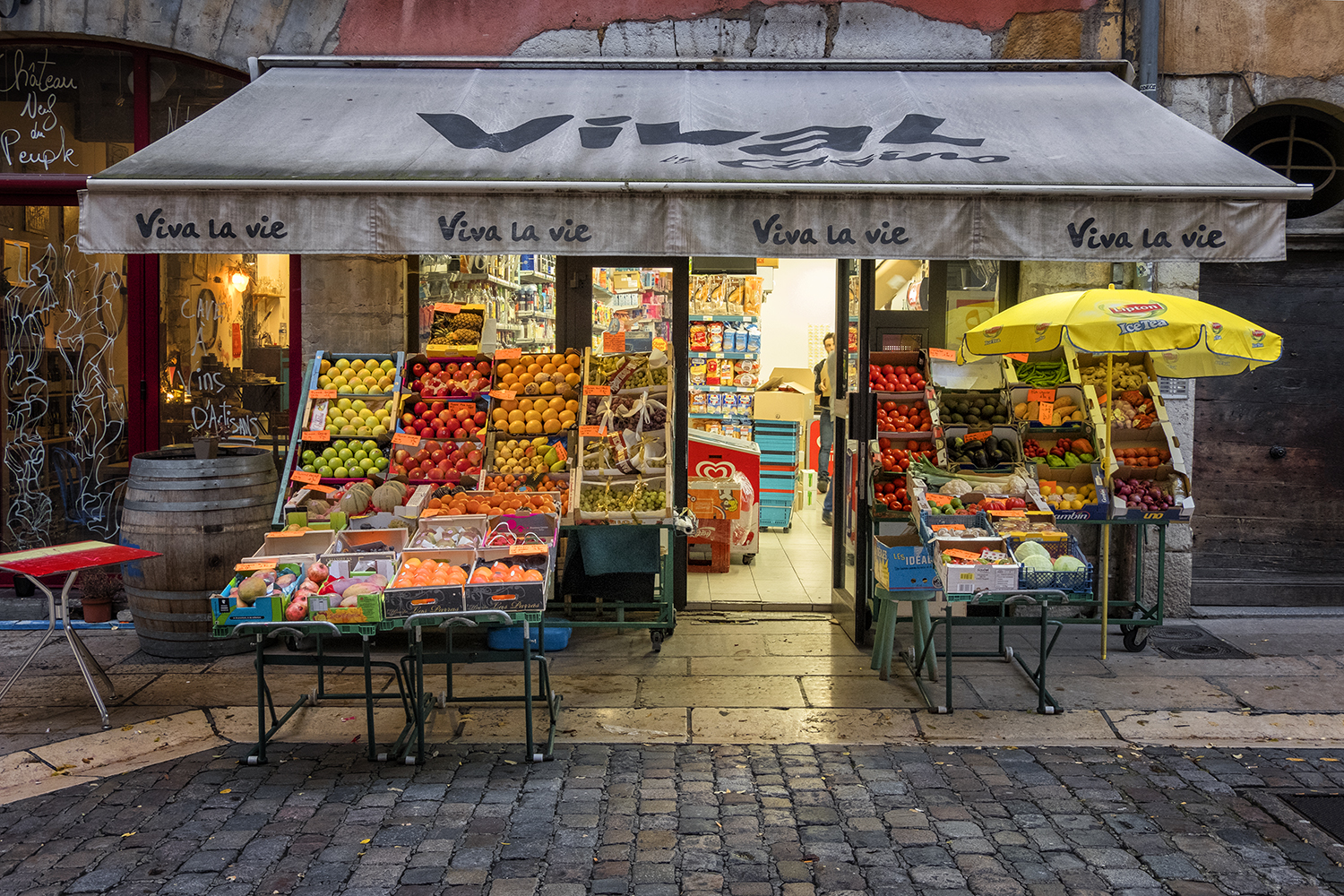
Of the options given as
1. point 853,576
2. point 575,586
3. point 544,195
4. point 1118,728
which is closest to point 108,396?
point 575,586

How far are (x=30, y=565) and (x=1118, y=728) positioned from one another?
19.4 feet

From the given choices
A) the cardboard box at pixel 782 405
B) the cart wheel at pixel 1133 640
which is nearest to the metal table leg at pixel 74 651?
the cart wheel at pixel 1133 640

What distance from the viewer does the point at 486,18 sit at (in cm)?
757

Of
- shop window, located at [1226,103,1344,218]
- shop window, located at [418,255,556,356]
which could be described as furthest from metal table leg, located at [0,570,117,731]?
shop window, located at [1226,103,1344,218]

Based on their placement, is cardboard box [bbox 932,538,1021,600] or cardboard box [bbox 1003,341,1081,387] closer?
cardboard box [bbox 932,538,1021,600]

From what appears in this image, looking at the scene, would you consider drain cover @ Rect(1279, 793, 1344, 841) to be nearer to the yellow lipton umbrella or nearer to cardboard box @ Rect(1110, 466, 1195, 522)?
the yellow lipton umbrella

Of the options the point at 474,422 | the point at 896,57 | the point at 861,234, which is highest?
the point at 896,57

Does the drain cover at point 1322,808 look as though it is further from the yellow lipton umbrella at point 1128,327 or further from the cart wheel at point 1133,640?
the cart wheel at point 1133,640

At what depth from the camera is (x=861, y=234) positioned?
5418mm

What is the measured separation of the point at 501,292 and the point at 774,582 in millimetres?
3392

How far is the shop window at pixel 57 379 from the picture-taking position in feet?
25.2

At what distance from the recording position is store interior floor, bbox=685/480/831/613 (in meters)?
8.02

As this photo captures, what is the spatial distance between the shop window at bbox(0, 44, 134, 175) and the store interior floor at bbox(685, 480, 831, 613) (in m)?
5.85

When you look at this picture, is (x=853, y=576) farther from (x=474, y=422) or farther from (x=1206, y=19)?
(x=1206, y=19)
